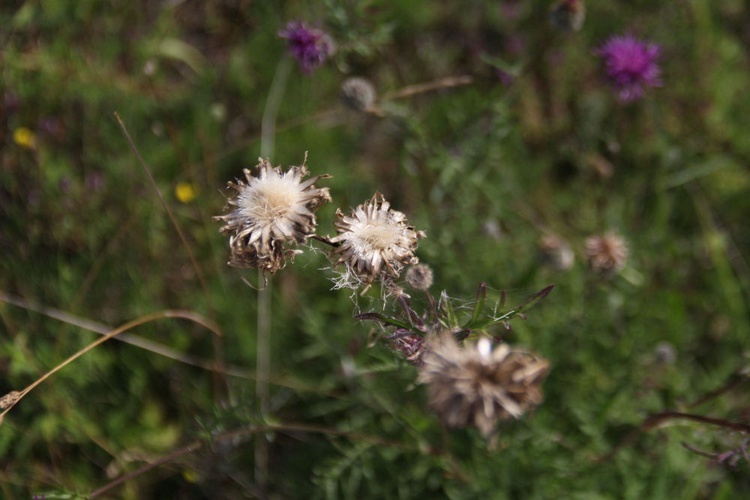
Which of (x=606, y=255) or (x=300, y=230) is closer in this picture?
(x=300, y=230)

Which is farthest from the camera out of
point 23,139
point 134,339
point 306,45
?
point 23,139

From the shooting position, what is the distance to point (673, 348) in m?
3.34

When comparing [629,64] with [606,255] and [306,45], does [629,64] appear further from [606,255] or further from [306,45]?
[306,45]

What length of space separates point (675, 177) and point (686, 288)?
0.74m

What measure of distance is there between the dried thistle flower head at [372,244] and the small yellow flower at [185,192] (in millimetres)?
1997

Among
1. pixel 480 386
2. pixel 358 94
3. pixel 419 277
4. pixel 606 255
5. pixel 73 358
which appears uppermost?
pixel 358 94

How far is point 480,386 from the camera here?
1429mm

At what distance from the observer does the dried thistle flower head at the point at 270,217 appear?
1.76 metres

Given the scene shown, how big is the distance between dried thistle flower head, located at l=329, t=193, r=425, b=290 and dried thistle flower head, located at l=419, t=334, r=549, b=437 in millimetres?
398

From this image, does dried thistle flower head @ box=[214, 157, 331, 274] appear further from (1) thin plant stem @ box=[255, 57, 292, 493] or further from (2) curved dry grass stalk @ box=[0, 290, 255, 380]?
(2) curved dry grass stalk @ box=[0, 290, 255, 380]

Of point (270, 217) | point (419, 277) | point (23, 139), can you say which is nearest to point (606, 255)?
point (419, 277)

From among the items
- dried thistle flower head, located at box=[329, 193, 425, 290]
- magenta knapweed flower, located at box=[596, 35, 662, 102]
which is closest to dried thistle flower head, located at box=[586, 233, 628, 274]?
magenta knapweed flower, located at box=[596, 35, 662, 102]

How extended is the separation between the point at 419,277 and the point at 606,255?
51.6 inches

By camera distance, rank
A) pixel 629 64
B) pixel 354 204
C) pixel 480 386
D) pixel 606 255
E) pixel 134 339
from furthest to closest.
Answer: pixel 354 204 → pixel 134 339 → pixel 629 64 → pixel 606 255 → pixel 480 386
